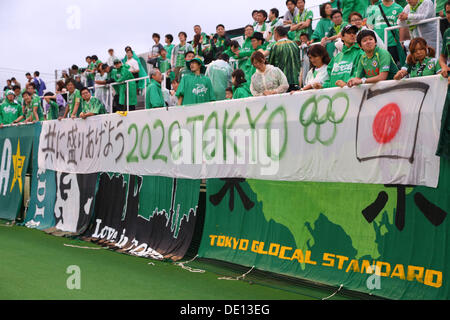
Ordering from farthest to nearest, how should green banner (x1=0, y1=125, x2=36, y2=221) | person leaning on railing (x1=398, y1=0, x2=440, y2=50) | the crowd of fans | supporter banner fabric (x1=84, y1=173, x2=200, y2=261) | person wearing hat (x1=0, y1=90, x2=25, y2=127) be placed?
person wearing hat (x1=0, y1=90, x2=25, y2=127) → green banner (x1=0, y1=125, x2=36, y2=221) → supporter banner fabric (x1=84, y1=173, x2=200, y2=261) → person leaning on railing (x1=398, y1=0, x2=440, y2=50) → the crowd of fans

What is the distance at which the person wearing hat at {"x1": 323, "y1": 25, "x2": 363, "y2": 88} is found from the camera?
6.84 meters

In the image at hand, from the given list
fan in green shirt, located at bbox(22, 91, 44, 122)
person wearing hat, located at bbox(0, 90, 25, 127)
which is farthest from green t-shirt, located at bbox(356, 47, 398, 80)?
person wearing hat, located at bbox(0, 90, 25, 127)

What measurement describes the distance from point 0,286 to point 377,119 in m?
4.81

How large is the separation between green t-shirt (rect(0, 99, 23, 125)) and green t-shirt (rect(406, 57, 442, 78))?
13.0 meters

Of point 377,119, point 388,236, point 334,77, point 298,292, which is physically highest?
point 334,77

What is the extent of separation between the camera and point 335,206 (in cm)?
626

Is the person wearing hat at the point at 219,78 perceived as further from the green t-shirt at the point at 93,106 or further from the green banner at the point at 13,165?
the green banner at the point at 13,165

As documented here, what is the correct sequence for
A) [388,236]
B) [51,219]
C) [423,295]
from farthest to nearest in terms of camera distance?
1. [51,219]
2. [388,236]
3. [423,295]

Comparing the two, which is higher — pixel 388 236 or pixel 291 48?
pixel 291 48

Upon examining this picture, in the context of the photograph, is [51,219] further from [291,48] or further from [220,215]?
[291,48]

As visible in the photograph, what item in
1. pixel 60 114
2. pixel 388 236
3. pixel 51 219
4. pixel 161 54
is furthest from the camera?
pixel 60 114

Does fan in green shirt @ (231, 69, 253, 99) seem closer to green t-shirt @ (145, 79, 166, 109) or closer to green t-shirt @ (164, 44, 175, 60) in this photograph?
green t-shirt @ (145, 79, 166, 109)

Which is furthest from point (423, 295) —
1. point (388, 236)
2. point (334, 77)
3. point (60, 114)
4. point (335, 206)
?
point (60, 114)
